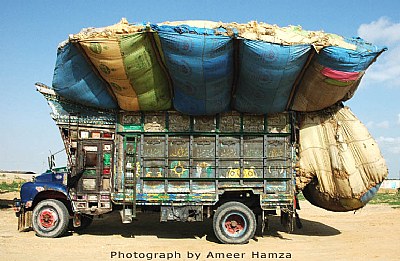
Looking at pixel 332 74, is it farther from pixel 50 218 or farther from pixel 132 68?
pixel 50 218

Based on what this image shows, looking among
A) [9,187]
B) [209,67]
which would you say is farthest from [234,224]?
[9,187]

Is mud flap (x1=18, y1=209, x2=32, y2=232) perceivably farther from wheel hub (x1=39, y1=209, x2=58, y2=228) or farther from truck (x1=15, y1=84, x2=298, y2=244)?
wheel hub (x1=39, y1=209, x2=58, y2=228)

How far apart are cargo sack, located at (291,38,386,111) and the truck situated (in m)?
0.70

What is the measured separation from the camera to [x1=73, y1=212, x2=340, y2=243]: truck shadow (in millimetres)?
10266

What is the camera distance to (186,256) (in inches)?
309

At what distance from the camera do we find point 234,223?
9391 mm

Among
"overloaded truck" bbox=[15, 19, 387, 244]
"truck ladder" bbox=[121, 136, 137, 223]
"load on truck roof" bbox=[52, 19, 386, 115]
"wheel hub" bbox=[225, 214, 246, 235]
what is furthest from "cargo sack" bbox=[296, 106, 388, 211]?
"truck ladder" bbox=[121, 136, 137, 223]

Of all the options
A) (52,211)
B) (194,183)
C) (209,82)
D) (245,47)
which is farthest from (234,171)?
(52,211)

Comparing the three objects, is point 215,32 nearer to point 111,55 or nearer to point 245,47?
point 245,47

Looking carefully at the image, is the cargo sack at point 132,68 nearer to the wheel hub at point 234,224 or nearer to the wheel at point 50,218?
the wheel at point 50,218

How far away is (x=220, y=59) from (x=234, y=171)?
2.82m

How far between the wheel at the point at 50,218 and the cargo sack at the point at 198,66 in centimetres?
390

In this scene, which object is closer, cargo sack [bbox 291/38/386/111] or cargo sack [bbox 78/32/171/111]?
cargo sack [bbox 78/32/171/111]

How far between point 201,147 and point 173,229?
2.90m
